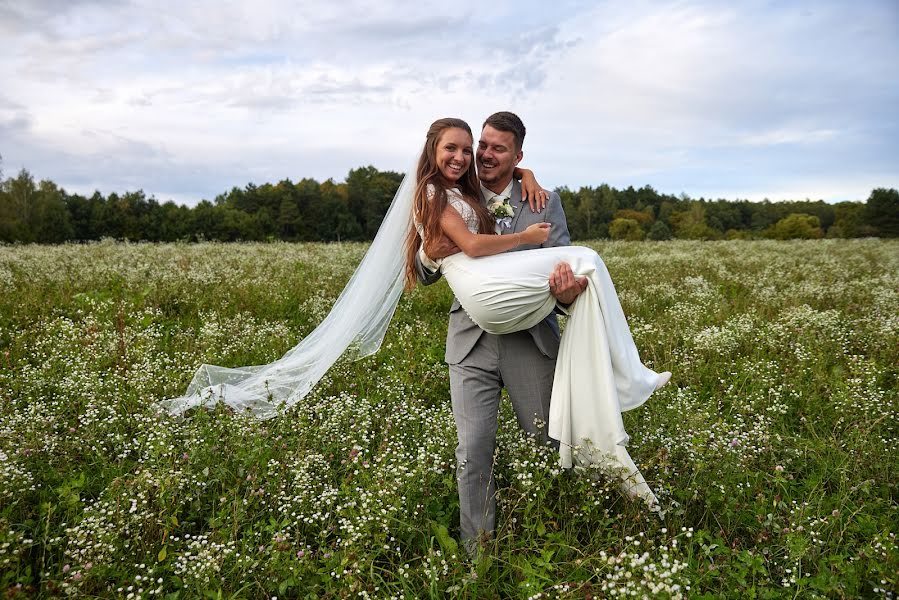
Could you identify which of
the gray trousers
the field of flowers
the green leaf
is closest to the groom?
the gray trousers

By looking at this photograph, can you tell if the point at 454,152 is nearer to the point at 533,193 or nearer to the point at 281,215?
the point at 533,193

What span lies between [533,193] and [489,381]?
1.30 meters

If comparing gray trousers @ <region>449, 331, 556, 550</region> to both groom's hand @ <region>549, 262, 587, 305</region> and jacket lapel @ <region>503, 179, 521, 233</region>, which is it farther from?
jacket lapel @ <region>503, 179, 521, 233</region>

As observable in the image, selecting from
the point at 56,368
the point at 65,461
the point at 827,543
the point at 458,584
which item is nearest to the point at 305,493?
the point at 458,584

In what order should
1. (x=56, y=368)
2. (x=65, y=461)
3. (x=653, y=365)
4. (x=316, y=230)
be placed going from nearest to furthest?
(x=65, y=461) → (x=56, y=368) → (x=653, y=365) → (x=316, y=230)

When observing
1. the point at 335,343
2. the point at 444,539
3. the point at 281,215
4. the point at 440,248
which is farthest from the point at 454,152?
the point at 281,215

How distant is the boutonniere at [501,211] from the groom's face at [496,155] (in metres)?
0.16

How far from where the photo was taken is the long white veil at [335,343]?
4496 mm

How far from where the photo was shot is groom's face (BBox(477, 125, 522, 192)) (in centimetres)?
354

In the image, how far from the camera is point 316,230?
184 feet

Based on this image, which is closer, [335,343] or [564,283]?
[564,283]

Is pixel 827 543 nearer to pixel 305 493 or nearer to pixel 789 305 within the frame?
pixel 305 493

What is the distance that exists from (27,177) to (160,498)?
74.4 m

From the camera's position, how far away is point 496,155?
3.57 metres
